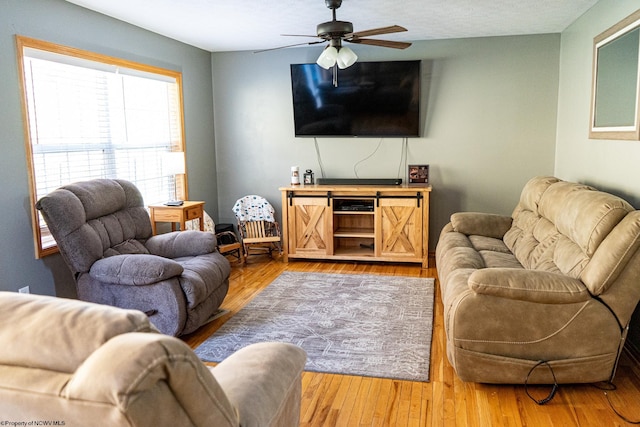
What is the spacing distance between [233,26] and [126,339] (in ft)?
14.1

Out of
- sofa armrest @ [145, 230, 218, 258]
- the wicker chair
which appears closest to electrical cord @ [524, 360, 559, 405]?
sofa armrest @ [145, 230, 218, 258]

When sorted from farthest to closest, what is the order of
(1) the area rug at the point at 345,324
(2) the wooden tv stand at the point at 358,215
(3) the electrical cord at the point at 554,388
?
(2) the wooden tv stand at the point at 358,215, (1) the area rug at the point at 345,324, (3) the electrical cord at the point at 554,388

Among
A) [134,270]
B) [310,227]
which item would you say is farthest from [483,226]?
[134,270]

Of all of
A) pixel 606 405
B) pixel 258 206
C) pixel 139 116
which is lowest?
pixel 606 405

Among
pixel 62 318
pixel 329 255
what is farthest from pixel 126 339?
pixel 329 255

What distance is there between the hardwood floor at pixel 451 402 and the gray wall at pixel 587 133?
0.62 metres

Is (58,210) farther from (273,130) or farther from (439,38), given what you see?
(439,38)

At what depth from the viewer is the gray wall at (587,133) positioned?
11.0ft

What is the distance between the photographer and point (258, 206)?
6.04m

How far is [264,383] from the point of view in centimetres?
161

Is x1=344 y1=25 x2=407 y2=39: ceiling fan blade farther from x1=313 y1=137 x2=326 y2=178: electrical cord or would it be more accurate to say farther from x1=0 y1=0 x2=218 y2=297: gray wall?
x1=313 y1=137 x2=326 y2=178: electrical cord

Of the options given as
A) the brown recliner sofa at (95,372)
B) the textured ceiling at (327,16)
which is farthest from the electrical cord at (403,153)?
the brown recliner sofa at (95,372)

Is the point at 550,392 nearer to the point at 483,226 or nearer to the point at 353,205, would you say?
Answer: the point at 483,226

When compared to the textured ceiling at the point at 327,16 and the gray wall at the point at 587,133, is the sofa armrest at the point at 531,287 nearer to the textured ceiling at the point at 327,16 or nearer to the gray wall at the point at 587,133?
the gray wall at the point at 587,133
